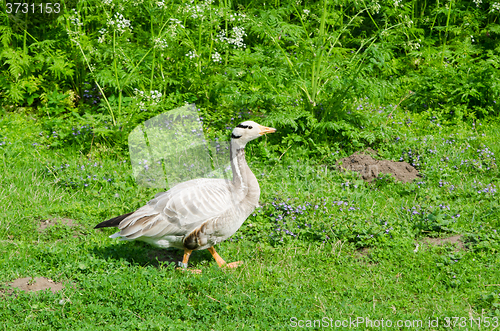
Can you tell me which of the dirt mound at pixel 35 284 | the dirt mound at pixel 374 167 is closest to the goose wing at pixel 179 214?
the dirt mound at pixel 35 284

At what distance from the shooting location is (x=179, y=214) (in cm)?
475

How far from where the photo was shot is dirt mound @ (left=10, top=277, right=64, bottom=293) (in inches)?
181

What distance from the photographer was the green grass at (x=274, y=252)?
14.2ft

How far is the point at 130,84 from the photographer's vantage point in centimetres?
754

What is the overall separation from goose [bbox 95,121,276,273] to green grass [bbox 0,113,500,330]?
1.22 ft

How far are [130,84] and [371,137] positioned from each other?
3.94 metres

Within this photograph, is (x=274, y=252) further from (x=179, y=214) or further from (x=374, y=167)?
(x=374, y=167)

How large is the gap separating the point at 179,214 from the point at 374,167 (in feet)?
11.1

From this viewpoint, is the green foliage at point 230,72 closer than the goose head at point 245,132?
No

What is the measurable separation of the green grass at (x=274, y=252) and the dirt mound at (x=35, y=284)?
61mm

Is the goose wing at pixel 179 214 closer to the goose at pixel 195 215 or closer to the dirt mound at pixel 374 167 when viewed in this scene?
the goose at pixel 195 215

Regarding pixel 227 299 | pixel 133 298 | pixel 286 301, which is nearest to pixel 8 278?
pixel 133 298

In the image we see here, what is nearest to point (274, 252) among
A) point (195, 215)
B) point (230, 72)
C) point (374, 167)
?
point (195, 215)

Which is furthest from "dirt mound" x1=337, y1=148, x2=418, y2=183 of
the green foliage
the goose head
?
the goose head
